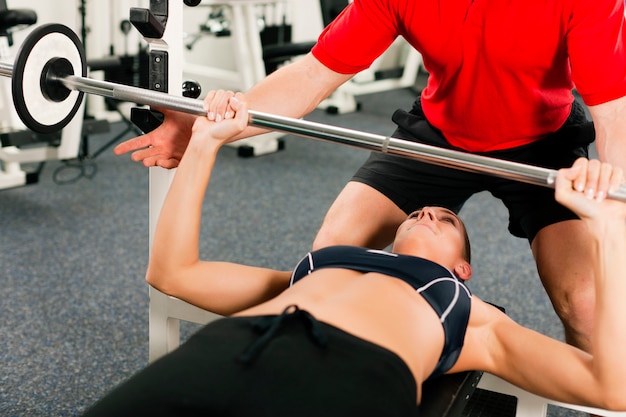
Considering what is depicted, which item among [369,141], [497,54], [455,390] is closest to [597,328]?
[455,390]

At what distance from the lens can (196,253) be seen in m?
1.57

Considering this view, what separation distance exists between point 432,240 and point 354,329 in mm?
447

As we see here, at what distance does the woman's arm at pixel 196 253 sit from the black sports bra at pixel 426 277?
0.10 metres

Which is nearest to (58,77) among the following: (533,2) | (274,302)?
(274,302)

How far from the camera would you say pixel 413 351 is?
4.38 feet

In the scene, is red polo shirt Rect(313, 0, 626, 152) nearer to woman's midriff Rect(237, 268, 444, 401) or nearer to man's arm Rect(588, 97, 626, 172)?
man's arm Rect(588, 97, 626, 172)

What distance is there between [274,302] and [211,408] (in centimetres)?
31

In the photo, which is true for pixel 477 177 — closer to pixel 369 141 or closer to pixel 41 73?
pixel 369 141

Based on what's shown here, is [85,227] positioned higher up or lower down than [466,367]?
lower down

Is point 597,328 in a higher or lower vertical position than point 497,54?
lower

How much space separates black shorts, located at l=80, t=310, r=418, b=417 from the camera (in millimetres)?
1139

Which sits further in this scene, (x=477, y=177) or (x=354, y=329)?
(x=477, y=177)

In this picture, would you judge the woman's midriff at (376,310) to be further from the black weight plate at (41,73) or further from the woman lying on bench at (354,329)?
the black weight plate at (41,73)

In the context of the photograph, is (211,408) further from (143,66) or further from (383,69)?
(383,69)
